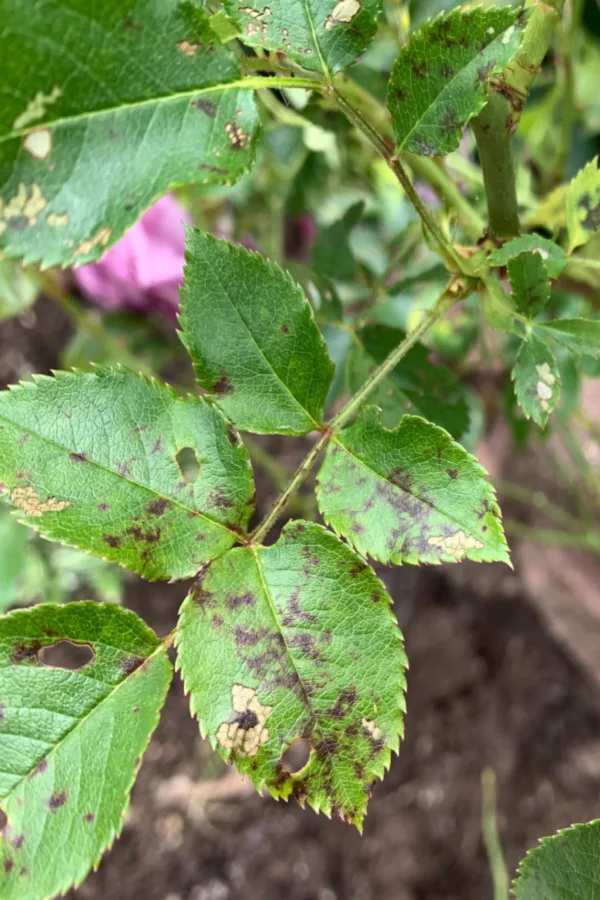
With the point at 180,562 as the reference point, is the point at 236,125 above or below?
above

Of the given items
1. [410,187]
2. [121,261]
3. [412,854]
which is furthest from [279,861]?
[410,187]

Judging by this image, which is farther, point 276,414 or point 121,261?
point 121,261

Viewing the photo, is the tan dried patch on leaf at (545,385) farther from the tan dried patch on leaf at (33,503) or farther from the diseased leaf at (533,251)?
the tan dried patch on leaf at (33,503)

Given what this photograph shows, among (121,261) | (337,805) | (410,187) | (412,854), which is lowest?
(412,854)

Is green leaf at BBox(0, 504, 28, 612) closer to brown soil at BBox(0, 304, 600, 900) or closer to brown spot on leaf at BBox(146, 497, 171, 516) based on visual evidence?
brown soil at BBox(0, 304, 600, 900)

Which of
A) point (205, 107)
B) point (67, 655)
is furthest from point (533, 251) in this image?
point (67, 655)

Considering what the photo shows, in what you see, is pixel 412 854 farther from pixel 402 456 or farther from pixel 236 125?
pixel 236 125

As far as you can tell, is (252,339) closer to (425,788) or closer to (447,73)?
(447,73)

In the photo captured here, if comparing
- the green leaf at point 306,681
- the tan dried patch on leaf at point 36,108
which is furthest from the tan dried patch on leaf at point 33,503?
the tan dried patch on leaf at point 36,108
